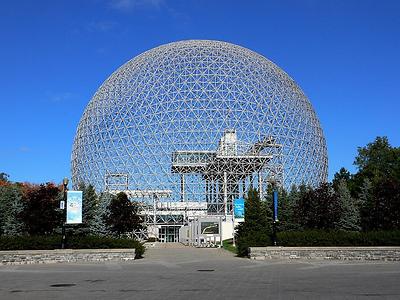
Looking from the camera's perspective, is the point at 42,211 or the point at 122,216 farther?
the point at 122,216

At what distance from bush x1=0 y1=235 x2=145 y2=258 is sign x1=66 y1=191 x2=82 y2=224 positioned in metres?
1.97

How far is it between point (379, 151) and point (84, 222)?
47273 mm

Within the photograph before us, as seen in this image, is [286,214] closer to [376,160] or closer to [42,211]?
[42,211]

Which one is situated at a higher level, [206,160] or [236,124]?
[236,124]

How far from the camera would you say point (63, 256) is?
27.8 meters

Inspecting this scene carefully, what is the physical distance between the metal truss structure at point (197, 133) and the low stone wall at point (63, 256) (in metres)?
28.3

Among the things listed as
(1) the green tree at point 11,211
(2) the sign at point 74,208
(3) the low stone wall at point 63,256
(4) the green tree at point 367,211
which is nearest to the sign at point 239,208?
(4) the green tree at point 367,211

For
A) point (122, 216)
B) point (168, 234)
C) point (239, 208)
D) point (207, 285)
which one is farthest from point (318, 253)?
point (168, 234)

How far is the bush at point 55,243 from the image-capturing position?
28086 mm

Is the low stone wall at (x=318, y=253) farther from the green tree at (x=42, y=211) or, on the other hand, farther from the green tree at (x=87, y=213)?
the green tree at (x=87, y=213)

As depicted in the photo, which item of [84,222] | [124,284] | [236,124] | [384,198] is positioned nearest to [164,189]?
[236,124]

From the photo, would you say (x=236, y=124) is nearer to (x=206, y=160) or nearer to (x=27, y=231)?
(x=206, y=160)

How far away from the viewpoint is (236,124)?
57000 mm

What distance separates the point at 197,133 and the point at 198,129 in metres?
0.45
